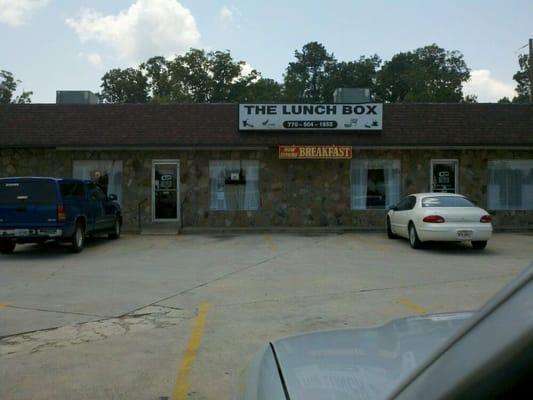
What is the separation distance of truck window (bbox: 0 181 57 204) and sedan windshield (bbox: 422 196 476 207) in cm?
951

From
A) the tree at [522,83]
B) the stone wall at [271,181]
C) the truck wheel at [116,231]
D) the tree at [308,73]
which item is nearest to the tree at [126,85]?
the tree at [308,73]

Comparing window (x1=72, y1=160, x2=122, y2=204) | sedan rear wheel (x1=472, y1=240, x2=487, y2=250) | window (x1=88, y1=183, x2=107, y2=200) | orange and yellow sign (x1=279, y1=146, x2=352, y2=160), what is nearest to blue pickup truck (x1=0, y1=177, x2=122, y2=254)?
window (x1=88, y1=183, x2=107, y2=200)

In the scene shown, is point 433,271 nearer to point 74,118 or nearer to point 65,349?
point 65,349

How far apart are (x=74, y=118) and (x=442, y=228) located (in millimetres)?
13613

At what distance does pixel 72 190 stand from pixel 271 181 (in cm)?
806

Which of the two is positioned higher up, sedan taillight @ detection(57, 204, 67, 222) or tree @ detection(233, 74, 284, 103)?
tree @ detection(233, 74, 284, 103)

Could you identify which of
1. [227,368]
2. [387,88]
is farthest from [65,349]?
[387,88]

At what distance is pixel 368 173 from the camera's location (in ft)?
69.4

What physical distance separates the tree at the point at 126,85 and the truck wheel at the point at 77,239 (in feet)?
242

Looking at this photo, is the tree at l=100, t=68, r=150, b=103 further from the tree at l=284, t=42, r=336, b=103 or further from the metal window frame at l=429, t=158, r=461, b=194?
the metal window frame at l=429, t=158, r=461, b=194

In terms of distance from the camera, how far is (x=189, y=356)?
5.77 meters

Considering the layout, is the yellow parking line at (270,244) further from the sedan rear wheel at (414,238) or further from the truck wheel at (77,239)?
the truck wheel at (77,239)

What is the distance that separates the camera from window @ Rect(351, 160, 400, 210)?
69.4 feet

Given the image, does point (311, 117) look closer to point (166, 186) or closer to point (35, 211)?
point (166, 186)
